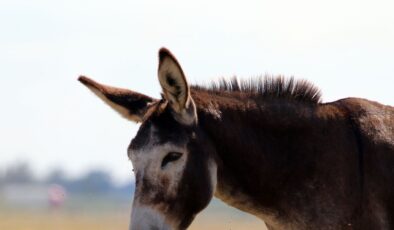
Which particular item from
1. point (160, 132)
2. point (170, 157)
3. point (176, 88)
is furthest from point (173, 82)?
point (170, 157)

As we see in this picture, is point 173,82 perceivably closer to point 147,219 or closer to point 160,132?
point 160,132

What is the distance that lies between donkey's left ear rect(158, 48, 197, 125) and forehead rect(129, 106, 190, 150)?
0.19 feet

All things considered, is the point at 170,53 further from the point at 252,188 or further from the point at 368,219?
the point at 368,219

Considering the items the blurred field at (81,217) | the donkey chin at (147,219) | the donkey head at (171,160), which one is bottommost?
the blurred field at (81,217)

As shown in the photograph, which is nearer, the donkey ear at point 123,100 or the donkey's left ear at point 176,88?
the donkey's left ear at point 176,88

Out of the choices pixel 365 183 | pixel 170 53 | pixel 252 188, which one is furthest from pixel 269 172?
pixel 170 53

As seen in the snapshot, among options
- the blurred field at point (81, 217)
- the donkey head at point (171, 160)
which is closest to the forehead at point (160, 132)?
the donkey head at point (171, 160)

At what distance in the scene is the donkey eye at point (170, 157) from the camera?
7.55 m

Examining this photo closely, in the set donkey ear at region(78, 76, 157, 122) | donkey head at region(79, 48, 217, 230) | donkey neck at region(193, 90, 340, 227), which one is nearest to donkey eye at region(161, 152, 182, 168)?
donkey head at region(79, 48, 217, 230)

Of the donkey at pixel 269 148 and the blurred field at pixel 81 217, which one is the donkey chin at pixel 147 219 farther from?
the blurred field at pixel 81 217

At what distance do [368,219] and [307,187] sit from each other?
1.55 feet

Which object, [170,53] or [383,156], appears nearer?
[170,53]

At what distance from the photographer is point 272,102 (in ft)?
27.6

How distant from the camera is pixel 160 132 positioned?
7.68 metres
